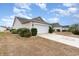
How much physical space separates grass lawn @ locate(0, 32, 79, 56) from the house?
142mm

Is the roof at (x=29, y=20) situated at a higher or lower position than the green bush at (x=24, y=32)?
higher

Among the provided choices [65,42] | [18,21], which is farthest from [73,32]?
[18,21]

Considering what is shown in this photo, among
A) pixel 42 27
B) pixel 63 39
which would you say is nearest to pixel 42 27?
pixel 42 27

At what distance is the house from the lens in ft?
8.05

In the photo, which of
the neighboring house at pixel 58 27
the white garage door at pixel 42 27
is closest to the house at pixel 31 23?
the white garage door at pixel 42 27

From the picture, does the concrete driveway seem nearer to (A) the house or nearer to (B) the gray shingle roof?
(A) the house

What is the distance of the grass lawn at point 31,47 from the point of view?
2.41 metres

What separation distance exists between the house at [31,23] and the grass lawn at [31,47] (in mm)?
142

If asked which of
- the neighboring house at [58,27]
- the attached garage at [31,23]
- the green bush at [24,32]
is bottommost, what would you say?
the green bush at [24,32]

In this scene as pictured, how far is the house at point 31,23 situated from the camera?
2455 millimetres

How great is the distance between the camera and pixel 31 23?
247 centimetres

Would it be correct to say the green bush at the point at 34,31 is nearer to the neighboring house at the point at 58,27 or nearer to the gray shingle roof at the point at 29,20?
the gray shingle roof at the point at 29,20

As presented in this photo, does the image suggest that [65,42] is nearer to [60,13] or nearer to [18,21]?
[60,13]

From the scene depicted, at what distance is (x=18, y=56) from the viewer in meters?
2.41
